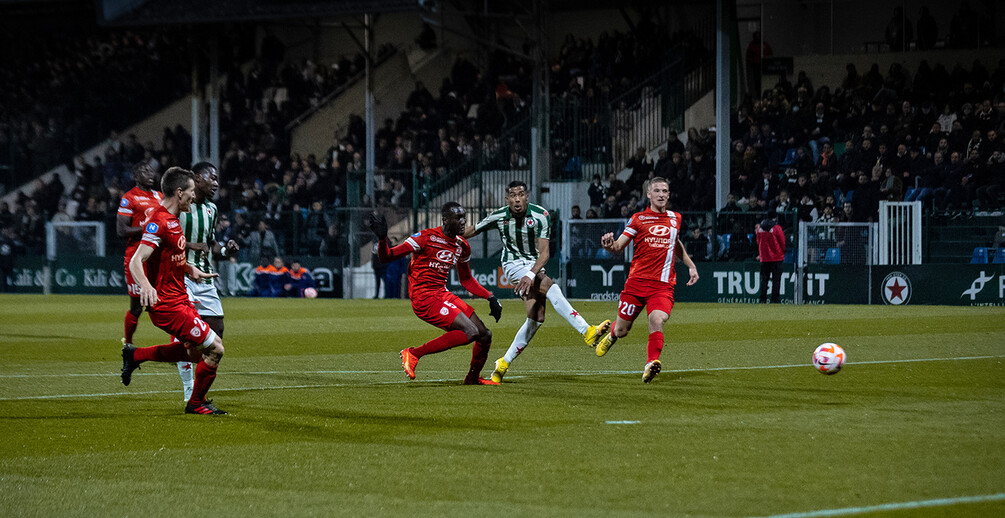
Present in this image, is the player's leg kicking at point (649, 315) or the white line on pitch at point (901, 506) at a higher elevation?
the player's leg kicking at point (649, 315)

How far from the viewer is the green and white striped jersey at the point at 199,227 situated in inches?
386

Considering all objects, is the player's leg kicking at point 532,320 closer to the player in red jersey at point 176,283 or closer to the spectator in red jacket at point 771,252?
the player in red jersey at point 176,283

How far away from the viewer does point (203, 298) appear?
1011 cm

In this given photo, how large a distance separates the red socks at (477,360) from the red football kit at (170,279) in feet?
8.81

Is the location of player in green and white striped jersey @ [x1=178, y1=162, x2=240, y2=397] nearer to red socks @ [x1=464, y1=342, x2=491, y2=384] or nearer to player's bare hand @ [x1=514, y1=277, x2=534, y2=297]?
red socks @ [x1=464, y1=342, x2=491, y2=384]

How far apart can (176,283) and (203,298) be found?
4.49 ft

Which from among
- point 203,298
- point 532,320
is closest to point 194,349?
point 203,298

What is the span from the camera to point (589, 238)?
87.1 ft

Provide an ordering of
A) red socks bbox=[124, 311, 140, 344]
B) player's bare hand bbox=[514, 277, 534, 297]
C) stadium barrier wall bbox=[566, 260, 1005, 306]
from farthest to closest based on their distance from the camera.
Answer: stadium barrier wall bbox=[566, 260, 1005, 306] < red socks bbox=[124, 311, 140, 344] < player's bare hand bbox=[514, 277, 534, 297]

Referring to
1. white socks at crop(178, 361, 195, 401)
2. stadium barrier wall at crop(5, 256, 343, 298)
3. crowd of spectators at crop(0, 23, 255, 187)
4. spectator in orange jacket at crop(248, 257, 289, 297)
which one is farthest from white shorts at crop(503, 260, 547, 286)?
crowd of spectators at crop(0, 23, 255, 187)

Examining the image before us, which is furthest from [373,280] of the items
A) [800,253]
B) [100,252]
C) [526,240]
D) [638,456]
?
[638,456]

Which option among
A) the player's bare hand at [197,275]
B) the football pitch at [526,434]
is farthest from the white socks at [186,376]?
the player's bare hand at [197,275]

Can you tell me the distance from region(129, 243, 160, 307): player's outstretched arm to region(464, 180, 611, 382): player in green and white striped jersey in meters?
3.44

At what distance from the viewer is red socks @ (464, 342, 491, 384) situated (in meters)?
10.5
